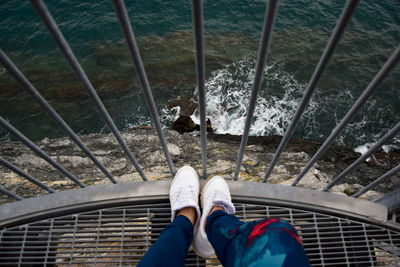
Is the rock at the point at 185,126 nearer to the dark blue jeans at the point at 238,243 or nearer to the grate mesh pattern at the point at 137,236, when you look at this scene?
the grate mesh pattern at the point at 137,236

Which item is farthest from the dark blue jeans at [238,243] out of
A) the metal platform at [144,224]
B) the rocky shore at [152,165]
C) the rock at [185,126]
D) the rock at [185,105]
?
the rock at [185,105]

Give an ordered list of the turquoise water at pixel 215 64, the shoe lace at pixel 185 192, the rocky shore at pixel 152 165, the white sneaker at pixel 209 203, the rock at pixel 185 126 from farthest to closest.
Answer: the turquoise water at pixel 215 64, the rock at pixel 185 126, the rocky shore at pixel 152 165, the shoe lace at pixel 185 192, the white sneaker at pixel 209 203

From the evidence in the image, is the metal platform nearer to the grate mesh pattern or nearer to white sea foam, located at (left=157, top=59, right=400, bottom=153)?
the grate mesh pattern

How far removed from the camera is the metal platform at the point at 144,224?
1.69 m

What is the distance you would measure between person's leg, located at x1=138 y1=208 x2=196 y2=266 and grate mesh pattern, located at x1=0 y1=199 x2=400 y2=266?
222mm

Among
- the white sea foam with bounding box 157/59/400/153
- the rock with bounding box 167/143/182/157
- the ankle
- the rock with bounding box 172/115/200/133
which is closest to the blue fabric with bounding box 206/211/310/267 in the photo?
the ankle

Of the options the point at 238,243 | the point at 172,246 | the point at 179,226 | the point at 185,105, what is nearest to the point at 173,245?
the point at 172,246

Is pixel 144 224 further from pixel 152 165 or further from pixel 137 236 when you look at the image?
pixel 152 165

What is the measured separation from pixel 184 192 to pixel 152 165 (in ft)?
7.66

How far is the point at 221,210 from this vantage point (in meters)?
1.72

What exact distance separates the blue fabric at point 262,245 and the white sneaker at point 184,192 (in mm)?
381

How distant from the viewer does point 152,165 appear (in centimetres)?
406

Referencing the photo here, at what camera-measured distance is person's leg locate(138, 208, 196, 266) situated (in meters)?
1.30

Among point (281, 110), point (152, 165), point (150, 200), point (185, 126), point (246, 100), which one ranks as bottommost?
point (150, 200)
